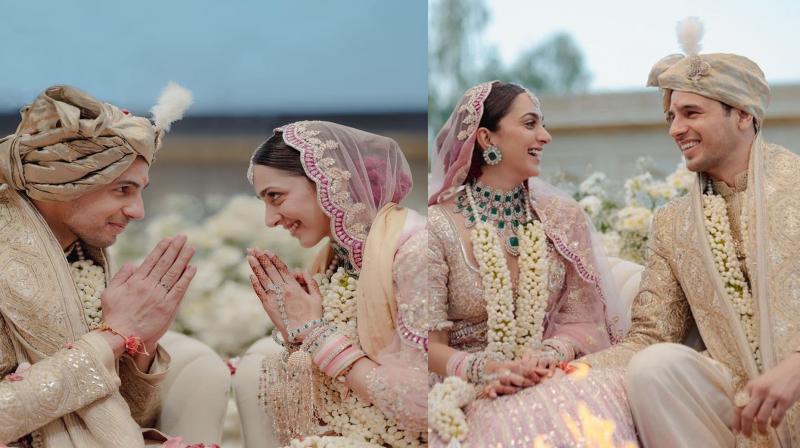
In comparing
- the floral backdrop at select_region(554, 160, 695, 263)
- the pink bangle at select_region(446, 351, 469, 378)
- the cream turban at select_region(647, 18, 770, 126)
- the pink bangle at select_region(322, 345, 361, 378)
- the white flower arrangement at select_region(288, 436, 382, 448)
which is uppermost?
the cream turban at select_region(647, 18, 770, 126)

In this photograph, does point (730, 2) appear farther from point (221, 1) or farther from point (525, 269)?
point (221, 1)

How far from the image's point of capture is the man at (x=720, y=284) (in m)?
2.42

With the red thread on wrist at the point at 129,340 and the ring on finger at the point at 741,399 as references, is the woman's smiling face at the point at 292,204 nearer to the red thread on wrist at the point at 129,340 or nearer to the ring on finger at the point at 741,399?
the red thread on wrist at the point at 129,340

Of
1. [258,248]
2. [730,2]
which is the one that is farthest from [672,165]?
[258,248]

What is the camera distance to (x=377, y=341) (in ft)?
8.19

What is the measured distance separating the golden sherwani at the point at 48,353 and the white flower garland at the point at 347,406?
0.48 meters

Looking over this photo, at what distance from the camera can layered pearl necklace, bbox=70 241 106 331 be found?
2467 millimetres

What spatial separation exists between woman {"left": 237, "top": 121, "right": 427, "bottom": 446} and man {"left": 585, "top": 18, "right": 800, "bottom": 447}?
1.77 feet

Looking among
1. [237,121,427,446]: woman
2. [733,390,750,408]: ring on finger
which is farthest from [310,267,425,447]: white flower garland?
[733,390,750,408]: ring on finger

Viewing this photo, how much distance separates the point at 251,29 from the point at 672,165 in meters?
1.50

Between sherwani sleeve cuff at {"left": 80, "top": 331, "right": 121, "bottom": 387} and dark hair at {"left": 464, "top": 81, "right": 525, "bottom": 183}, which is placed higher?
dark hair at {"left": 464, "top": 81, "right": 525, "bottom": 183}

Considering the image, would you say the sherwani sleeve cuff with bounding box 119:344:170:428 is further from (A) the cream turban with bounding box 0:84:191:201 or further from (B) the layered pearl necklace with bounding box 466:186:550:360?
(B) the layered pearl necklace with bounding box 466:186:550:360

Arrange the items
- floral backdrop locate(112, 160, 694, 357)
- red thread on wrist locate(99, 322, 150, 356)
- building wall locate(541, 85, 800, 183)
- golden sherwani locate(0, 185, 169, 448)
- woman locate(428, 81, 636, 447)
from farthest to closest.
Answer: building wall locate(541, 85, 800, 183) → woman locate(428, 81, 636, 447) → floral backdrop locate(112, 160, 694, 357) → red thread on wrist locate(99, 322, 150, 356) → golden sherwani locate(0, 185, 169, 448)

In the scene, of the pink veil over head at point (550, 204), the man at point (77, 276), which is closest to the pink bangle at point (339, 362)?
the man at point (77, 276)
